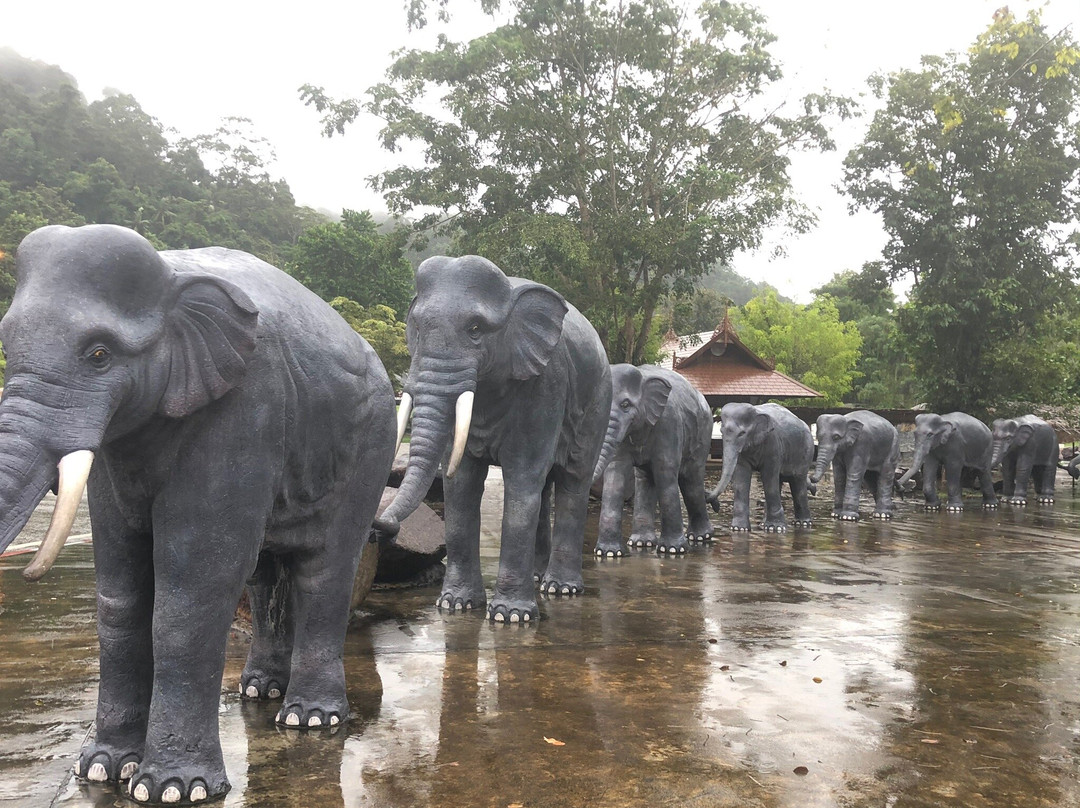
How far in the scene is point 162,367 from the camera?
Answer: 2.98m

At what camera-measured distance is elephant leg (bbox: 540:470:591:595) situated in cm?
727

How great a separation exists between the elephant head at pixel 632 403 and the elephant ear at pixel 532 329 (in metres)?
2.68

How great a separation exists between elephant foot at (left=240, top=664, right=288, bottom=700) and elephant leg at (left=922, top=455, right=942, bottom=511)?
1460 centimetres

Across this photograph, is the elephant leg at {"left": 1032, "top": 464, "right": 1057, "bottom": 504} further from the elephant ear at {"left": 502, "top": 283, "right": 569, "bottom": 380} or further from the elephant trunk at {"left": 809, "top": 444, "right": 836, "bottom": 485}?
the elephant ear at {"left": 502, "top": 283, "right": 569, "bottom": 380}

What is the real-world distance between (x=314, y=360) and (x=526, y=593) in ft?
9.74

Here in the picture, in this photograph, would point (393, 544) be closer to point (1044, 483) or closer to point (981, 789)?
point (981, 789)

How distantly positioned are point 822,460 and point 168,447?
12.2 meters

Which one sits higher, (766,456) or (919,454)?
(919,454)

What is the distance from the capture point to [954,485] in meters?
17.1

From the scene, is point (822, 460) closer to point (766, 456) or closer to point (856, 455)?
Answer: point (856, 455)

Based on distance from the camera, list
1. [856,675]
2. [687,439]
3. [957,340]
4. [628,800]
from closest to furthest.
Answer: [628,800]
[856,675]
[687,439]
[957,340]

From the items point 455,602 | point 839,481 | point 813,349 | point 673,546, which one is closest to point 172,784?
point 455,602

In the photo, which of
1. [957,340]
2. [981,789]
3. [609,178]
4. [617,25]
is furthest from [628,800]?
[957,340]

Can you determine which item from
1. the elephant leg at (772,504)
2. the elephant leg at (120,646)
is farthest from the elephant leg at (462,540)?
the elephant leg at (772,504)
